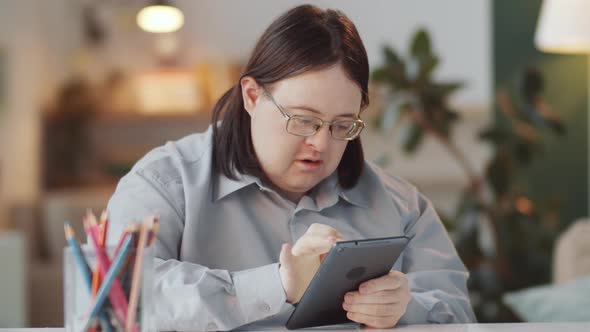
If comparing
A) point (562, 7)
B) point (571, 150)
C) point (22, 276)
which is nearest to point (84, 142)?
point (22, 276)

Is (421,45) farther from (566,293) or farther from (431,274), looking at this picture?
(431,274)

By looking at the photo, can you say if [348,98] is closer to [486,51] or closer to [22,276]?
[22,276]

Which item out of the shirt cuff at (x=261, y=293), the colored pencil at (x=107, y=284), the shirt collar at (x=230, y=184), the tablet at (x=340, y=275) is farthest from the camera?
the shirt collar at (x=230, y=184)

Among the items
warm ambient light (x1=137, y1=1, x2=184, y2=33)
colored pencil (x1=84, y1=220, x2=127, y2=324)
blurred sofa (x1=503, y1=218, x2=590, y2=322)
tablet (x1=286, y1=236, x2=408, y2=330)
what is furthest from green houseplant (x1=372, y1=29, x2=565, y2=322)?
colored pencil (x1=84, y1=220, x2=127, y2=324)

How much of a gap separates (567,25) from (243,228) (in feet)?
7.88

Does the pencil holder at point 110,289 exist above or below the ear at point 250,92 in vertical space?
below

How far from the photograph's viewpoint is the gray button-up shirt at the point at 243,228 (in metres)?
1.41

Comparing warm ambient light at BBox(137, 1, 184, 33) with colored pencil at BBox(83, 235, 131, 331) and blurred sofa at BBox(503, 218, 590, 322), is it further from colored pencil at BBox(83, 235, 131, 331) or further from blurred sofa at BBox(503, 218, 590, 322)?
colored pencil at BBox(83, 235, 131, 331)

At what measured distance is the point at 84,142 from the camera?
602 cm

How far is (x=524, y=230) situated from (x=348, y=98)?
2797 mm

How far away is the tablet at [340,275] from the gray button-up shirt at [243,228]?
5 cm

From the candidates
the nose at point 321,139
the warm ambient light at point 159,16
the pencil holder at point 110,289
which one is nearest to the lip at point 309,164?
the nose at point 321,139

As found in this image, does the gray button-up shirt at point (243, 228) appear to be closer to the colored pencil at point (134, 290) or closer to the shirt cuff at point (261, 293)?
the shirt cuff at point (261, 293)

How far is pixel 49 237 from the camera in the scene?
17.5 feet
